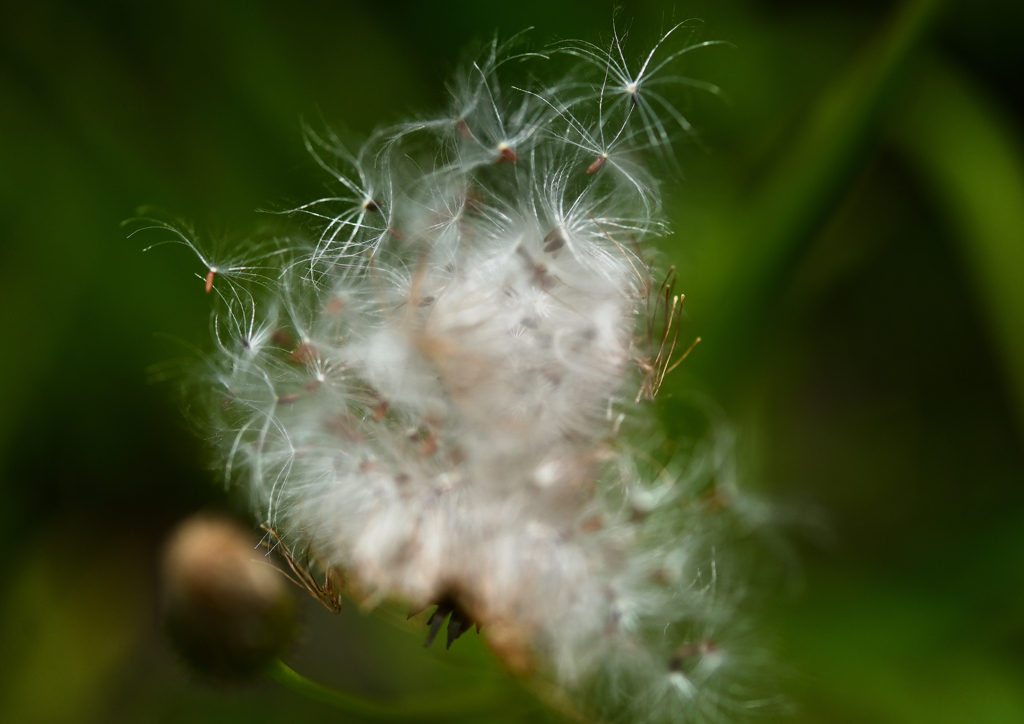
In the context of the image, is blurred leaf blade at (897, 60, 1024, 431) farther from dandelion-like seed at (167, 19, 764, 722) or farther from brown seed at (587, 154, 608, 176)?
brown seed at (587, 154, 608, 176)

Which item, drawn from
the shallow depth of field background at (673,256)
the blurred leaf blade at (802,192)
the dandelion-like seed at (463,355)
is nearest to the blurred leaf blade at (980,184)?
the shallow depth of field background at (673,256)

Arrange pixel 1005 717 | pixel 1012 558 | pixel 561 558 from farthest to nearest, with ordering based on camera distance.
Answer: pixel 1012 558, pixel 1005 717, pixel 561 558

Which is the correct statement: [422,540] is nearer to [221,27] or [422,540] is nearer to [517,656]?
[517,656]

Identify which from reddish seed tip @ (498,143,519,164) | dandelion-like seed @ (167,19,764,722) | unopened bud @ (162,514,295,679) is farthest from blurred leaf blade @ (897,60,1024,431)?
unopened bud @ (162,514,295,679)

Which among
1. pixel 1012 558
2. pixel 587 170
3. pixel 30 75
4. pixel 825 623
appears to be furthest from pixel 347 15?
pixel 1012 558

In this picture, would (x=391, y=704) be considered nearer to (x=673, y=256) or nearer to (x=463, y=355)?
(x=463, y=355)

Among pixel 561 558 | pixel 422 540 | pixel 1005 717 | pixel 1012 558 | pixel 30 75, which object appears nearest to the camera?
pixel 422 540
